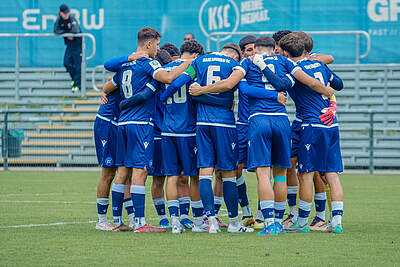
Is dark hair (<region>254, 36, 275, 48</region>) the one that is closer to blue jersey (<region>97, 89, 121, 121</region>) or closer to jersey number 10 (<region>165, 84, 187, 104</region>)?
jersey number 10 (<region>165, 84, 187, 104</region>)

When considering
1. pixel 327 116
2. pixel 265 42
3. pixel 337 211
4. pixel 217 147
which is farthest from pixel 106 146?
pixel 337 211

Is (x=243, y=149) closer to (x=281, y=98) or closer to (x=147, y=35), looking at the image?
(x=281, y=98)

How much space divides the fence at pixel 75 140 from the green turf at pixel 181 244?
8.47 metres

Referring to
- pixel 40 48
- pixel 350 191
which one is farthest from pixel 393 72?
pixel 40 48

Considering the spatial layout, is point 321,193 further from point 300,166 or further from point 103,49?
point 103,49

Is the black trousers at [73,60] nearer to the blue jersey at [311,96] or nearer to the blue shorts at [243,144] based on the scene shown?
the blue shorts at [243,144]

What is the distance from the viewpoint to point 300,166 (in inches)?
349

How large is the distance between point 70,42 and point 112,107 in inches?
519

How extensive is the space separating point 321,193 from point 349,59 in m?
12.4

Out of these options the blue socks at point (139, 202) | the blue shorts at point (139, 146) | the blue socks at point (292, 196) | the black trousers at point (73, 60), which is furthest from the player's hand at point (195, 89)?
the black trousers at point (73, 60)

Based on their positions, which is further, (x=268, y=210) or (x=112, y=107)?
(x=112, y=107)

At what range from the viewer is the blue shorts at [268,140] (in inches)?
332

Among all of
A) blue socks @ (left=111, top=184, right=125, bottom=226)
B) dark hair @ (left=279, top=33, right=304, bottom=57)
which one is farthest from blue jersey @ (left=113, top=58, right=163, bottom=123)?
dark hair @ (left=279, top=33, right=304, bottom=57)

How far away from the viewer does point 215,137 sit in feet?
28.6
